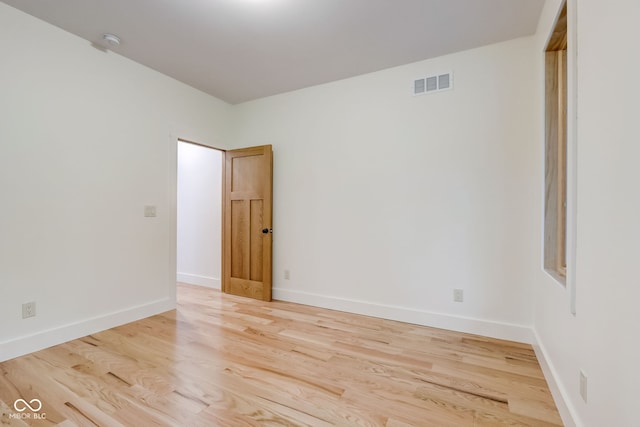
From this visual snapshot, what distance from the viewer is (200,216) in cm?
447

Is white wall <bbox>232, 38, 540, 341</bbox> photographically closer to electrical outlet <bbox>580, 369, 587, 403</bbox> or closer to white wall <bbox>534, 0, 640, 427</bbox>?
white wall <bbox>534, 0, 640, 427</bbox>

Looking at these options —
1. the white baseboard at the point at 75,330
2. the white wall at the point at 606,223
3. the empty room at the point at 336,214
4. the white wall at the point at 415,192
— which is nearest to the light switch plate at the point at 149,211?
the empty room at the point at 336,214

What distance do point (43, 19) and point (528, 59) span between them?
13.3 feet

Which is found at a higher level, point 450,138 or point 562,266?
point 450,138

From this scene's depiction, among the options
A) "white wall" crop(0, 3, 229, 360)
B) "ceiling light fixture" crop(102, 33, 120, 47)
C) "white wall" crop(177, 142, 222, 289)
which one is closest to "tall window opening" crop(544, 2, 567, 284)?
"ceiling light fixture" crop(102, 33, 120, 47)

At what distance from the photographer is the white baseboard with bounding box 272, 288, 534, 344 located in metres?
2.52

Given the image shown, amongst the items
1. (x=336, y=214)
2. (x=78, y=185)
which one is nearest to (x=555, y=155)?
(x=336, y=214)

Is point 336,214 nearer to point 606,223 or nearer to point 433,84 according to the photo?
point 433,84

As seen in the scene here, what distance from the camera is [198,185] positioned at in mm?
4500

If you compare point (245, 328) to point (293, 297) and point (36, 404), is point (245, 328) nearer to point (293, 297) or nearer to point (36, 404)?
point (293, 297)

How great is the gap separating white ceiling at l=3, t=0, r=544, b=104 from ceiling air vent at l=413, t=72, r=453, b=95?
8.4 inches

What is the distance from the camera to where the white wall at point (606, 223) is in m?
0.93

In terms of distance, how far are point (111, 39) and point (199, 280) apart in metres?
3.22

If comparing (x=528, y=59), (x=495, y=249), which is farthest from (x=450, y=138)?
(x=495, y=249)
